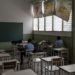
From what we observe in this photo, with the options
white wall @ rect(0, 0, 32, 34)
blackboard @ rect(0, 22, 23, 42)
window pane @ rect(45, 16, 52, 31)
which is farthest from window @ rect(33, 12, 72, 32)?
blackboard @ rect(0, 22, 23, 42)

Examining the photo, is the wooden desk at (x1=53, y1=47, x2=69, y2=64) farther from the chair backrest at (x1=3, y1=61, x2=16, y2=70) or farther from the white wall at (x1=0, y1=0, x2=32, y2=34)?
the white wall at (x1=0, y1=0, x2=32, y2=34)

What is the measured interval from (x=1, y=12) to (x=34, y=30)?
8.99ft

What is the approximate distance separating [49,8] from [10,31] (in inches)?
130

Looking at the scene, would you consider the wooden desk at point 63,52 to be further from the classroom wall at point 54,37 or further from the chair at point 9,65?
the chair at point 9,65

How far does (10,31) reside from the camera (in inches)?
413

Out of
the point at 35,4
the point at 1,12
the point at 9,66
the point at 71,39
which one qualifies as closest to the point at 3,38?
the point at 1,12

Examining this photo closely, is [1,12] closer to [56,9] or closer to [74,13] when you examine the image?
[56,9]

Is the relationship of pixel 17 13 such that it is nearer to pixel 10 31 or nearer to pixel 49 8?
pixel 10 31

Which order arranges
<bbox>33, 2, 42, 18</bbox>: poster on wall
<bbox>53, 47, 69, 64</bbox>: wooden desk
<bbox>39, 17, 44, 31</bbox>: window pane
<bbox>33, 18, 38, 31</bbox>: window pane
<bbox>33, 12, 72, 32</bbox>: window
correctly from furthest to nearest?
<bbox>33, 18, 38, 31</bbox>: window pane, <bbox>39, 17, 44, 31</bbox>: window pane, <bbox>33, 2, 42, 18</bbox>: poster on wall, <bbox>33, 12, 72, 32</bbox>: window, <bbox>53, 47, 69, 64</bbox>: wooden desk

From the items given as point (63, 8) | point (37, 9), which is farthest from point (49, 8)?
point (37, 9)

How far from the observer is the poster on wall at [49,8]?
8.62 metres

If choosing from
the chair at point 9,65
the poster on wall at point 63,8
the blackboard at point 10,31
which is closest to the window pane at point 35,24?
the blackboard at point 10,31

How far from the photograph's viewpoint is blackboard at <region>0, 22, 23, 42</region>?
10328mm

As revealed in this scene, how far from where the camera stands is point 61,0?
779 centimetres
